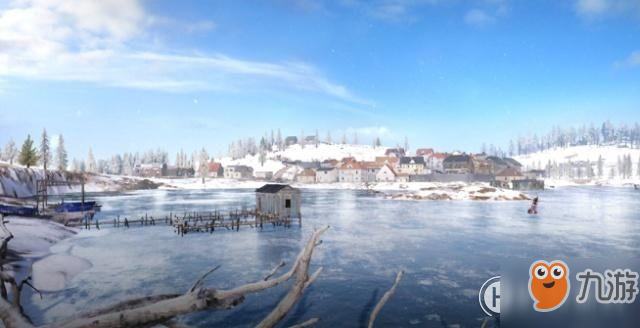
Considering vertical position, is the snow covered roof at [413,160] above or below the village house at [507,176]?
above

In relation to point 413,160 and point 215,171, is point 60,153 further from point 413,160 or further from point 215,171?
point 413,160

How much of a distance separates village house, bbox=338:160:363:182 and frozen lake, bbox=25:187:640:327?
10449 cm

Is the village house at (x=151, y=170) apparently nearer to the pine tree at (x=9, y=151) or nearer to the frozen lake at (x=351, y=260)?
the pine tree at (x=9, y=151)

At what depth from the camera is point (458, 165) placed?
5733 inches

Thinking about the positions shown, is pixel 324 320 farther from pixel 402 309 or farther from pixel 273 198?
pixel 273 198

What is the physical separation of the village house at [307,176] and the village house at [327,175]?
1.72 m

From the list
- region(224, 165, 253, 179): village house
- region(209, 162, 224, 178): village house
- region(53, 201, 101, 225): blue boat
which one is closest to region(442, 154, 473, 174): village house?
region(224, 165, 253, 179): village house

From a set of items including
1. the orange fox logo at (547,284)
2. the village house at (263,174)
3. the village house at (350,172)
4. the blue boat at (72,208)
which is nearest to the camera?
the orange fox logo at (547,284)

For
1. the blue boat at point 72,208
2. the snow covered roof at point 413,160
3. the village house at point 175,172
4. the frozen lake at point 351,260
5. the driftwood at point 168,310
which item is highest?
the snow covered roof at point 413,160

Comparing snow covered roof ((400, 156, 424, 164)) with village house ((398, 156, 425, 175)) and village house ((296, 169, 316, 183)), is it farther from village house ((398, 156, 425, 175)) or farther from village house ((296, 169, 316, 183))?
village house ((296, 169, 316, 183))

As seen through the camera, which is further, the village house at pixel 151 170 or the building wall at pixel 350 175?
the village house at pixel 151 170

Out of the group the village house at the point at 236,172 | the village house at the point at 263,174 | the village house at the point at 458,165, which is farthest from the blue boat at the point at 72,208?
the village house at the point at 236,172

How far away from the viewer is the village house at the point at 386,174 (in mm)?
142850

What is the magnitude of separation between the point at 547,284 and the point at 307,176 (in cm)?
15282
